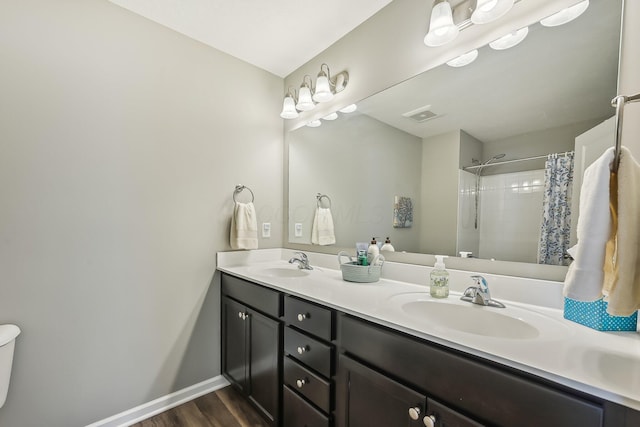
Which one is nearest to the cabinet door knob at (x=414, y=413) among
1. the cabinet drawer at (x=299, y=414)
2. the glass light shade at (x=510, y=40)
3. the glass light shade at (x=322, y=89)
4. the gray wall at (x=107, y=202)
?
the cabinet drawer at (x=299, y=414)

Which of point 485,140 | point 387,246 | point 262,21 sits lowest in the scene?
point 387,246

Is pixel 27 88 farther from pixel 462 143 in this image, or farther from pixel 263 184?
pixel 462 143

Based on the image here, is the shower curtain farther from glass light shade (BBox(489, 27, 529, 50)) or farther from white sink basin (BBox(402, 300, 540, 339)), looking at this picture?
glass light shade (BBox(489, 27, 529, 50))

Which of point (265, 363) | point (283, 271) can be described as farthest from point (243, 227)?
point (265, 363)

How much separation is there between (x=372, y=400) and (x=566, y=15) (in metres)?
1.52

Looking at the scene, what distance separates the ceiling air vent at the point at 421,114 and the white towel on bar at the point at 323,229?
81 centimetres

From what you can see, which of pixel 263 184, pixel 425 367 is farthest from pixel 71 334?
pixel 425 367

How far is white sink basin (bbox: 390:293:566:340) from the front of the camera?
34.7 inches

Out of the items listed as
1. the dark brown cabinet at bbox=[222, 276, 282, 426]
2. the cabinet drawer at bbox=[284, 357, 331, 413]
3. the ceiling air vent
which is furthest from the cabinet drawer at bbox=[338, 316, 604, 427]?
the ceiling air vent

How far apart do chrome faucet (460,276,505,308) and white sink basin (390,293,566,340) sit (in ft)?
0.09

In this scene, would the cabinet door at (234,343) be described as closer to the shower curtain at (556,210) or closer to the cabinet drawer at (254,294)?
the cabinet drawer at (254,294)

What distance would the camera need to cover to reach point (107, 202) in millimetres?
1508

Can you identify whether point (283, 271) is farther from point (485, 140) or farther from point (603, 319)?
point (603, 319)

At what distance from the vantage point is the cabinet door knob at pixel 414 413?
805mm
